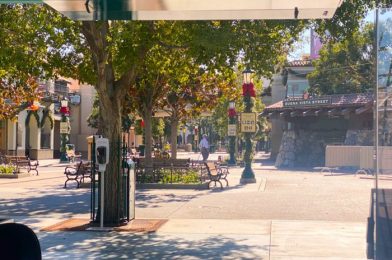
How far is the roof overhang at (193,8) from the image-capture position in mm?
5605

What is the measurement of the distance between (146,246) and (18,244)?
4.13m

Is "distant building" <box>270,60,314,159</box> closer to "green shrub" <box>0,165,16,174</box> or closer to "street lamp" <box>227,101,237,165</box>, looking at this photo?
"street lamp" <box>227,101,237,165</box>

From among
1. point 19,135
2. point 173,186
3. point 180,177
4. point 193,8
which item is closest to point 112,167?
point 193,8

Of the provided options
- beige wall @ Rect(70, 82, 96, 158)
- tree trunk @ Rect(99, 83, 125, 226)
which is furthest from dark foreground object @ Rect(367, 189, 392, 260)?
beige wall @ Rect(70, 82, 96, 158)

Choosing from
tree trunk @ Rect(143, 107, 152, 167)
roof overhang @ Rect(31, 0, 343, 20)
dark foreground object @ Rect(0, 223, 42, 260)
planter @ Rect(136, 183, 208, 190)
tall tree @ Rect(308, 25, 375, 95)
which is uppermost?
tall tree @ Rect(308, 25, 375, 95)

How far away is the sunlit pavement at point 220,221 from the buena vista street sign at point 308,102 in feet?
46.1

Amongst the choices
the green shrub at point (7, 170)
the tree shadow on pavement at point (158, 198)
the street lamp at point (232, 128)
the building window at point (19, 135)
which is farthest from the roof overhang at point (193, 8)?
the building window at point (19, 135)

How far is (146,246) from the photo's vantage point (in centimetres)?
890

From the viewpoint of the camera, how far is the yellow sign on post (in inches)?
857

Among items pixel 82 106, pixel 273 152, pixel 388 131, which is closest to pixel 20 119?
pixel 82 106

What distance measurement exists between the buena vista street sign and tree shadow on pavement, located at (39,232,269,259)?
81.0 feet

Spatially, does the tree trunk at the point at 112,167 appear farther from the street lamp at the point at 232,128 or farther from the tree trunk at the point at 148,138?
the street lamp at the point at 232,128

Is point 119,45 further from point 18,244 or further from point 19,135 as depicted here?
point 19,135

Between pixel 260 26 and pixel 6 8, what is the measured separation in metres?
5.71
